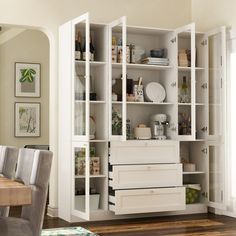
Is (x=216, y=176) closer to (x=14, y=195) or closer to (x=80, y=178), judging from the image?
(x=80, y=178)

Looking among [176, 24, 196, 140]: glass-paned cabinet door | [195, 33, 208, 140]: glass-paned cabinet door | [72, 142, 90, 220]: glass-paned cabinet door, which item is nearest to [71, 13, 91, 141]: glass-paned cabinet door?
[72, 142, 90, 220]: glass-paned cabinet door

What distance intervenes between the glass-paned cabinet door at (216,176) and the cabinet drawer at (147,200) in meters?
0.44

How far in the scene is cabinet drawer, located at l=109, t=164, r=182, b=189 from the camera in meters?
5.37

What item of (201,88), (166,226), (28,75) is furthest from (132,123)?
(28,75)

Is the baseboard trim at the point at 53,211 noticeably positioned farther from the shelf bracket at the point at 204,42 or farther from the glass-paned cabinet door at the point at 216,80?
the shelf bracket at the point at 204,42

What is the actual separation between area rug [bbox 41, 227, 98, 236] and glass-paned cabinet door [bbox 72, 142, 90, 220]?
22 cm

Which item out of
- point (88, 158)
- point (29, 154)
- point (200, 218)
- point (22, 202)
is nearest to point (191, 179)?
point (200, 218)

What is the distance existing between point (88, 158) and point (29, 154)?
116 inches

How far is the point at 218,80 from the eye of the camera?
19.1ft

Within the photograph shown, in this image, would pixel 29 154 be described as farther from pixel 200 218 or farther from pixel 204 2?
pixel 204 2

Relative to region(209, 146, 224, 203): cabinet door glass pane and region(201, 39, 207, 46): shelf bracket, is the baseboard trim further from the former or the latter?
region(201, 39, 207, 46): shelf bracket

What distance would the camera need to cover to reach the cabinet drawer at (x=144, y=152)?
5414 mm

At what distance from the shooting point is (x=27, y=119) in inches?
308

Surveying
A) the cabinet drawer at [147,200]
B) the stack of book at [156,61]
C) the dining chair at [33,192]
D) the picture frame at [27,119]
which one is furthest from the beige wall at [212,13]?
the dining chair at [33,192]
